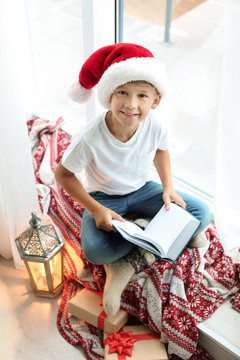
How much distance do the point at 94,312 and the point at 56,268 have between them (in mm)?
219

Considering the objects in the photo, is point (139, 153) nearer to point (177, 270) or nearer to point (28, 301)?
point (177, 270)

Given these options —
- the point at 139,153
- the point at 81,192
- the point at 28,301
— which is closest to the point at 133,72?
the point at 139,153

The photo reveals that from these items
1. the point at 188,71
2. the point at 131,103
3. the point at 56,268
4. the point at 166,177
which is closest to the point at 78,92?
the point at 131,103

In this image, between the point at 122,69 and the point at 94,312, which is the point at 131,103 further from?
the point at 94,312

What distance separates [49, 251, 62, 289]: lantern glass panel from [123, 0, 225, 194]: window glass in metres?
0.67

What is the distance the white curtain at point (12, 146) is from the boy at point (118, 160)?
15cm

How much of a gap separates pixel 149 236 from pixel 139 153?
0.29 m

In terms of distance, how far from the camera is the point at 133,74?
116 centimetres

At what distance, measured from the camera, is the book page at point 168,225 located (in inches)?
54.4

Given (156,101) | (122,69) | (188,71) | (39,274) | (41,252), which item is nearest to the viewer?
(122,69)

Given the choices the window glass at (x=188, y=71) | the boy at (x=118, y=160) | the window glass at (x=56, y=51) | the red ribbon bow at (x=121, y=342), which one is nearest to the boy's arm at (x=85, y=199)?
the boy at (x=118, y=160)

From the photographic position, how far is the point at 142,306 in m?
1.41

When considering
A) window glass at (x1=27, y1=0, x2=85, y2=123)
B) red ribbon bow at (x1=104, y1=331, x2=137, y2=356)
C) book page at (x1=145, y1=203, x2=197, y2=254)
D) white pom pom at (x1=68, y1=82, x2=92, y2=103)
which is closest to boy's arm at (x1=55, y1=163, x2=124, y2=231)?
book page at (x1=145, y1=203, x2=197, y2=254)

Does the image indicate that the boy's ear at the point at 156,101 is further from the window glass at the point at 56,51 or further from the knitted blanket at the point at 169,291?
the window glass at the point at 56,51
